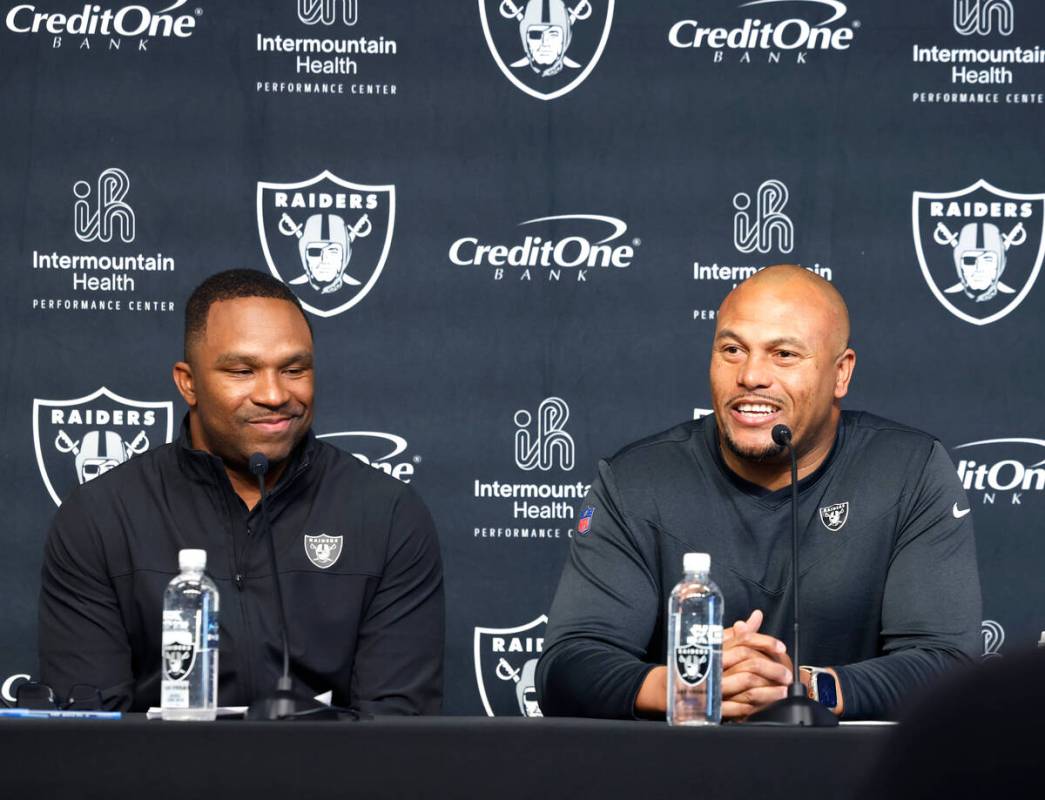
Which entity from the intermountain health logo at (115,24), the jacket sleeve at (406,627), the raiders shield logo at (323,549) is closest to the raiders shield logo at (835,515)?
the jacket sleeve at (406,627)

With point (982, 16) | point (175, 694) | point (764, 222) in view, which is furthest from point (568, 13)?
point (175, 694)

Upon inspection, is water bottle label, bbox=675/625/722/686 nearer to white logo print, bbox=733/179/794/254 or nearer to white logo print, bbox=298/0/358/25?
white logo print, bbox=733/179/794/254

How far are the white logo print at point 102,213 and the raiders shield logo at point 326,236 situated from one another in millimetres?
341

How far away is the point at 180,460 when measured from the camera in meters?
2.93

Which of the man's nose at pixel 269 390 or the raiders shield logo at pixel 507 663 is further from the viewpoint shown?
the raiders shield logo at pixel 507 663

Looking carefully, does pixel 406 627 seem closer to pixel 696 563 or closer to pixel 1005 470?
pixel 696 563

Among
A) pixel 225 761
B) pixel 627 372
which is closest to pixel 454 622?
pixel 627 372

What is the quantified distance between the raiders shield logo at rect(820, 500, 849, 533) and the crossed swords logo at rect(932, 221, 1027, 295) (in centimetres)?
125

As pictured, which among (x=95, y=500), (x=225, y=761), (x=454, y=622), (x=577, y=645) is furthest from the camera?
(x=454, y=622)

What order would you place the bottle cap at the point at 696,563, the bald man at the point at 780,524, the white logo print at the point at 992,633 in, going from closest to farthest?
the bottle cap at the point at 696,563 → the bald man at the point at 780,524 → the white logo print at the point at 992,633

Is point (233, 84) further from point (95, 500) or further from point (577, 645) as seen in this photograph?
point (577, 645)

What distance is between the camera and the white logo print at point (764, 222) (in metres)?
3.69

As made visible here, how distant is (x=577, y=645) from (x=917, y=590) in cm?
62

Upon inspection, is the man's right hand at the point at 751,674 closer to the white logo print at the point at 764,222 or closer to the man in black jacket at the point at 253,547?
the man in black jacket at the point at 253,547
